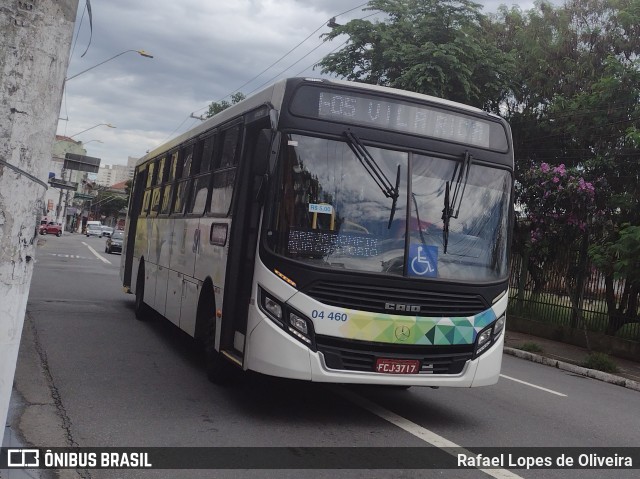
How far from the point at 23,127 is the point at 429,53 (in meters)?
16.6

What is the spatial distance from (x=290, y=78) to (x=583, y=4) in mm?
16536

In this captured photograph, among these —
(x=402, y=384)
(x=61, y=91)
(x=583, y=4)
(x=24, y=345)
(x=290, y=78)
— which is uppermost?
(x=583, y=4)

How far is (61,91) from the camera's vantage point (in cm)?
390

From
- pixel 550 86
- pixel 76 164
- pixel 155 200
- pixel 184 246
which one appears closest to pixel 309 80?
pixel 184 246

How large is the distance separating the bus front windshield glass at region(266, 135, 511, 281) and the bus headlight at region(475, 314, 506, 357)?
54 cm

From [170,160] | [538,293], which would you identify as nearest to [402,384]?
[170,160]

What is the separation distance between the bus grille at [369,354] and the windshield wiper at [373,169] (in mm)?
1240

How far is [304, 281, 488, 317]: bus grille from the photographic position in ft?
Answer: 20.5

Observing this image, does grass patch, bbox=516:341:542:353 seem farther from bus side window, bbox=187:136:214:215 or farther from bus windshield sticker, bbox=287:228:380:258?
bus windshield sticker, bbox=287:228:380:258

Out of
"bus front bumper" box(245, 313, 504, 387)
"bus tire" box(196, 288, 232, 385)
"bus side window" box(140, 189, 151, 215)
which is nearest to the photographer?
"bus front bumper" box(245, 313, 504, 387)

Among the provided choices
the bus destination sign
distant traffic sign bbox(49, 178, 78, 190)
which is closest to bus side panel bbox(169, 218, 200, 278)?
the bus destination sign

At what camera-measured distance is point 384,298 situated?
636 centimetres

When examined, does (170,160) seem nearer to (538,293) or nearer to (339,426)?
(339,426)

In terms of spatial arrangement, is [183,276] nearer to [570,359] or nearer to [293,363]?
[293,363]
